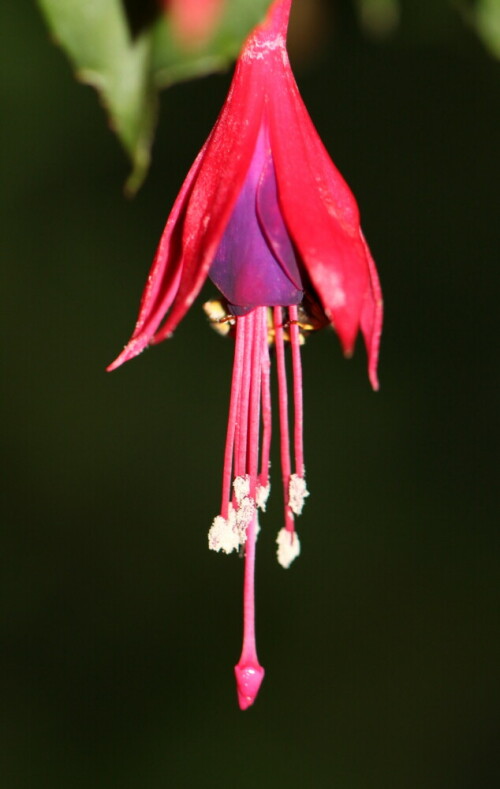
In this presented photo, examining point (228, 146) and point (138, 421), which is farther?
point (138, 421)

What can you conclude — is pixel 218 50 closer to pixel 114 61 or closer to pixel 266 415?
pixel 114 61

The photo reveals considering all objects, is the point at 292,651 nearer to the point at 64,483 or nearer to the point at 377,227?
the point at 64,483

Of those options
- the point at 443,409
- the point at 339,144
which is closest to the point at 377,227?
the point at 339,144

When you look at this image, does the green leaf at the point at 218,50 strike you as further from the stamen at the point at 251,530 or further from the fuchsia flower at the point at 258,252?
the stamen at the point at 251,530

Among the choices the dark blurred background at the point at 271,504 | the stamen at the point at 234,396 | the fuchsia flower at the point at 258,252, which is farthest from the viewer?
the dark blurred background at the point at 271,504

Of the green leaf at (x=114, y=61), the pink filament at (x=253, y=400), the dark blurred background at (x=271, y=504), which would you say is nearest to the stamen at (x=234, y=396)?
the pink filament at (x=253, y=400)

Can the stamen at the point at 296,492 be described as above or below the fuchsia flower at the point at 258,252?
below

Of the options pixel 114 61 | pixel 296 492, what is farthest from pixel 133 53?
pixel 296 492
